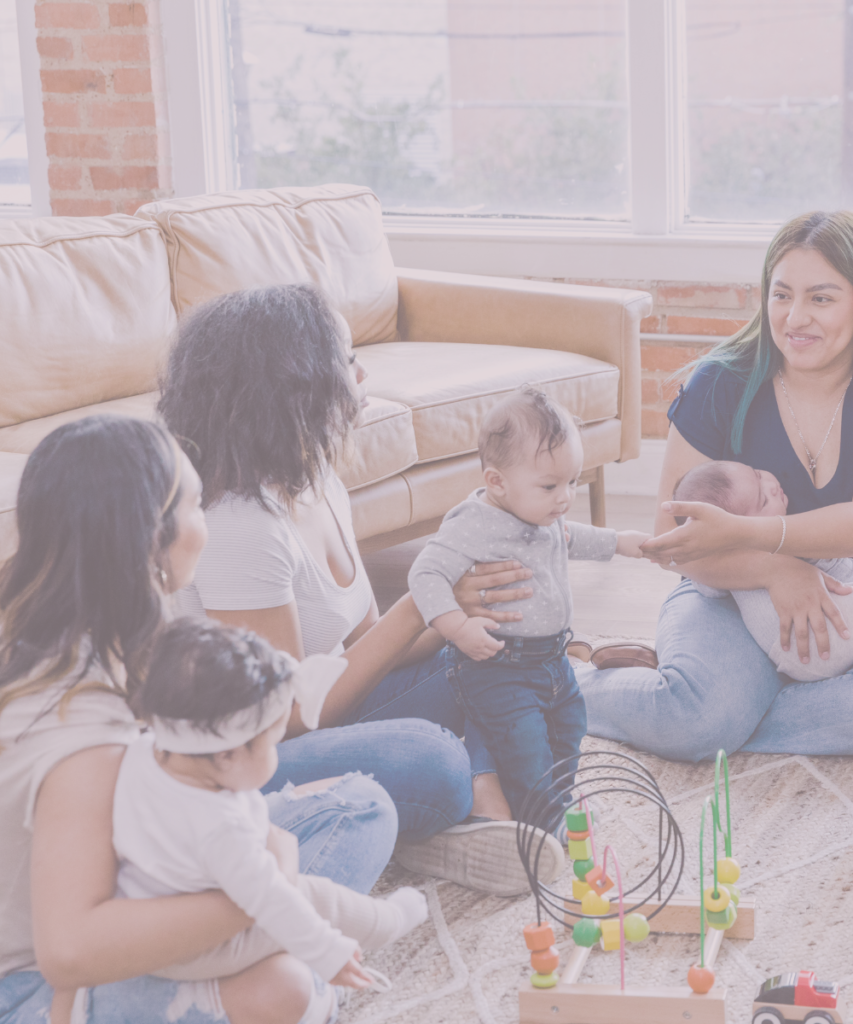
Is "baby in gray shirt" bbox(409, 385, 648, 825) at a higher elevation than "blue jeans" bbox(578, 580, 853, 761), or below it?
higher

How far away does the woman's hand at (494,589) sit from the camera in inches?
Result: 65.1

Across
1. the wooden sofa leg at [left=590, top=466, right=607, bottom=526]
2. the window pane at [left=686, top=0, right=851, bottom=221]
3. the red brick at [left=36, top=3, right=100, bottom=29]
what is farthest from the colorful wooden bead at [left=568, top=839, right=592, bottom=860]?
the red brick at [left=36, top=3, right=100, bottom=29]

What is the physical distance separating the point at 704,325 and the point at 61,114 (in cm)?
211

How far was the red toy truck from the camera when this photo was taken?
1199mm

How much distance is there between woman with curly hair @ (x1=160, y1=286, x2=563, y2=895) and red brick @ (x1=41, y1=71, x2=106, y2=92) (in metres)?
2.56

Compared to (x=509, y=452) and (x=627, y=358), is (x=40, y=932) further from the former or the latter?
(x=627, y=358)

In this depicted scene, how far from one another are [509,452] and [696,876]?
63 cm

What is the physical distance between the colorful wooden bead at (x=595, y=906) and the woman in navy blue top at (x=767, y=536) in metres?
0.65

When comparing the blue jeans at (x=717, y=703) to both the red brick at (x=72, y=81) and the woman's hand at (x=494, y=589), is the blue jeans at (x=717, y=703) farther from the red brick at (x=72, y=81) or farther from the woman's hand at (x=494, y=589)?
the red brick at (x=72, y=81)

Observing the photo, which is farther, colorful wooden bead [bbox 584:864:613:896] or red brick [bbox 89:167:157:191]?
red brick [bbox 89:167:157:191]

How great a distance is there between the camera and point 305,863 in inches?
50.9

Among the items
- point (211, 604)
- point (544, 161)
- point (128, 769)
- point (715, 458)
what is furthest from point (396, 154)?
point (128, 769)

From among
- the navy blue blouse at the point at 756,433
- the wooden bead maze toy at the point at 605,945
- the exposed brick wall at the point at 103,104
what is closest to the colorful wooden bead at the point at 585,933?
the wooden bead maze toy at the point at 605,945

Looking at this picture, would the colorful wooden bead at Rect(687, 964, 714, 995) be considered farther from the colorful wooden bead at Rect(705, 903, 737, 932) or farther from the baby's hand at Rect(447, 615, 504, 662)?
the baby's hand at Rect(447, 615, 504, 662)
